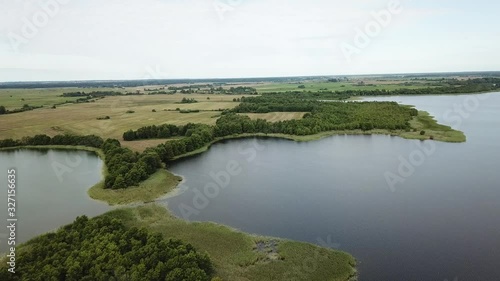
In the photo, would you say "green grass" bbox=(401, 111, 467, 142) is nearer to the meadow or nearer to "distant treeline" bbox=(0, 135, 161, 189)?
the meadow

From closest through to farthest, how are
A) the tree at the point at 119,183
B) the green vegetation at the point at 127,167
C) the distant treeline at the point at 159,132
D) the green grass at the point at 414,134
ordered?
1. the tree at the point at 119,183
2. the green vegetation at the point at 127,167
3. the green grass at the point at 414,134
4. the distant treeline at the point at 159,132

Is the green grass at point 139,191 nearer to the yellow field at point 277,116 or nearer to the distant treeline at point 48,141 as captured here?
the distant treeline at point 48,141

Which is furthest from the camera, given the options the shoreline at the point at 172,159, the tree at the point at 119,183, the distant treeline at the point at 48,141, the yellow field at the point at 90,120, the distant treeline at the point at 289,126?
Answer: the yellow field at the point at 90,120

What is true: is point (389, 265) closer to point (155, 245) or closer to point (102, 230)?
point (155, 245)

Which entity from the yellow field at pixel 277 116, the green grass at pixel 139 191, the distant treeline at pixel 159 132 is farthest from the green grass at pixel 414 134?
the green grass at pixel 139 191

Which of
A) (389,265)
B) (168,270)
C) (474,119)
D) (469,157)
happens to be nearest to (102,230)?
(168,270)

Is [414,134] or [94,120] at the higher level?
[94,120]

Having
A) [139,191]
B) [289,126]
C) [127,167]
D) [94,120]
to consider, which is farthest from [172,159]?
[94,120]

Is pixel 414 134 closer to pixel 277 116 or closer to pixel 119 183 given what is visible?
pixel 277 116
